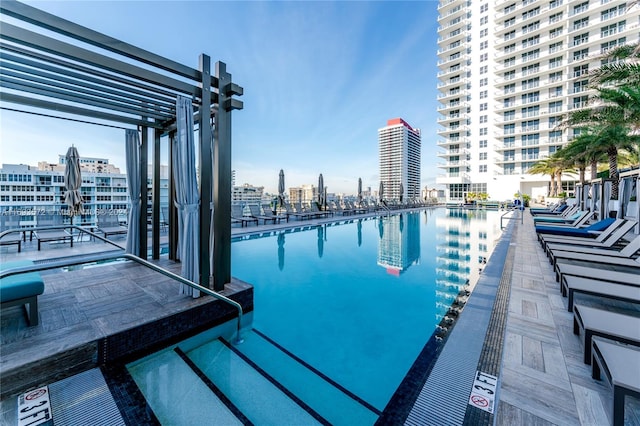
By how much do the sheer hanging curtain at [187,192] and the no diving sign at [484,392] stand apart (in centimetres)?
272

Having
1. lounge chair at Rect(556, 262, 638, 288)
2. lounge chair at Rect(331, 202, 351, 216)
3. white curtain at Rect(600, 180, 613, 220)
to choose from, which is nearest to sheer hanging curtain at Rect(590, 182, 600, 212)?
white curtain at Rect(600, 180, 613, 220)

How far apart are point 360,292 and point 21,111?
553 centimetres

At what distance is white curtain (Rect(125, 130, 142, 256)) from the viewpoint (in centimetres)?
418

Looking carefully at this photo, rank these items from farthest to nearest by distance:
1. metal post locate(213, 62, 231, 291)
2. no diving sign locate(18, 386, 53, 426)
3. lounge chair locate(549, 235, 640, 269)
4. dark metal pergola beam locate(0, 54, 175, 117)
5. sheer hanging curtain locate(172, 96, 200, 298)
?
lounge chair locate(549, 235, 640, 269), metal post locate(213, 62, 231, 291), sheer hanging curtain locate(172, 96, 200, 298), dark metal pergola beam locate(0, 54, 175, 117), no diving sign locate(18, 386, 53, 426)

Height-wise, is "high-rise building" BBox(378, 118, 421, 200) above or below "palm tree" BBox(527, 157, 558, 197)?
above

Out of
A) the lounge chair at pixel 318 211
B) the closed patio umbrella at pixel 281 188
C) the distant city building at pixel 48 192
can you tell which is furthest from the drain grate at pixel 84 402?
the lounge chair at pixel 318 211

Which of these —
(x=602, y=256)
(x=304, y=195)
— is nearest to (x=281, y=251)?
(x=602, y=256)

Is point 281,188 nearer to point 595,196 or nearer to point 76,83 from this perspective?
point 76,83

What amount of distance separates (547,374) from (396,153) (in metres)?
60.7

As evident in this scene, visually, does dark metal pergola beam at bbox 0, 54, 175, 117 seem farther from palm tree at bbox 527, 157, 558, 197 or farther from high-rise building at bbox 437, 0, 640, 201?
high-rise building at bbox 437, 0, 640, 201

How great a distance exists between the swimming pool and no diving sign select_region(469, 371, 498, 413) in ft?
1.87

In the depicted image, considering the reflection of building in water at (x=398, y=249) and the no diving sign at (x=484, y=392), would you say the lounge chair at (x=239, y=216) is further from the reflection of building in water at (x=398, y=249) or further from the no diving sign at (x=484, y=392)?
the no diving sign at (x=484, y=392)

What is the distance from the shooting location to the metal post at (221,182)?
3.15 meters

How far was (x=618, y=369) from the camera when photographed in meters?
1.51
